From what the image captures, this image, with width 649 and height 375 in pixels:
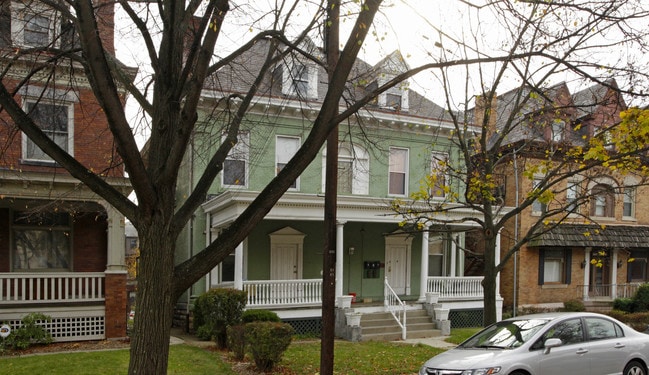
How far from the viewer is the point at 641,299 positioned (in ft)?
73.4

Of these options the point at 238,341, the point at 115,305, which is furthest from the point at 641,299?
the point at 115,305

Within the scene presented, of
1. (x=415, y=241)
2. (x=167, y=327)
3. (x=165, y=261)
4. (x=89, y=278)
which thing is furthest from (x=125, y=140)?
(x=415, y=241)

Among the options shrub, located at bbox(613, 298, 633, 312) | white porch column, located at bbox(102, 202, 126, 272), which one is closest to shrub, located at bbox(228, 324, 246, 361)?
white porch column, located at bbox(102, 202, 126, 272)

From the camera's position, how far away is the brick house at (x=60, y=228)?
13.3m

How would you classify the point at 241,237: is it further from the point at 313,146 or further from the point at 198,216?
the point at 198,216

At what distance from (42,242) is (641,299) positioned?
2342 cm

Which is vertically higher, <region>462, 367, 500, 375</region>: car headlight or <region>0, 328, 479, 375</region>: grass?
<region>462, 367, 500, 375</region>: car headlight

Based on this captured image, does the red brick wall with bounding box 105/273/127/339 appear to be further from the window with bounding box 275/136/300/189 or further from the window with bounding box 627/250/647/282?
the window with bounding box 627/250/647/282

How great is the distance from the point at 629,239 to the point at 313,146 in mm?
23481

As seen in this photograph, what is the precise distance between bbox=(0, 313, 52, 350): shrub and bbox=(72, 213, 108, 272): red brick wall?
2.33 meters

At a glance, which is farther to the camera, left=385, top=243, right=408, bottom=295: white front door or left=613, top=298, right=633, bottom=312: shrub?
left=613, top=298, right=633, bottom=312: shrub

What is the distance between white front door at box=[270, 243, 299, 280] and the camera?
1845 cm

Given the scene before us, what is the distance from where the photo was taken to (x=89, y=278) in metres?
14.7

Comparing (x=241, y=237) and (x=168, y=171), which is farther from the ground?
(x=168, y=171)
